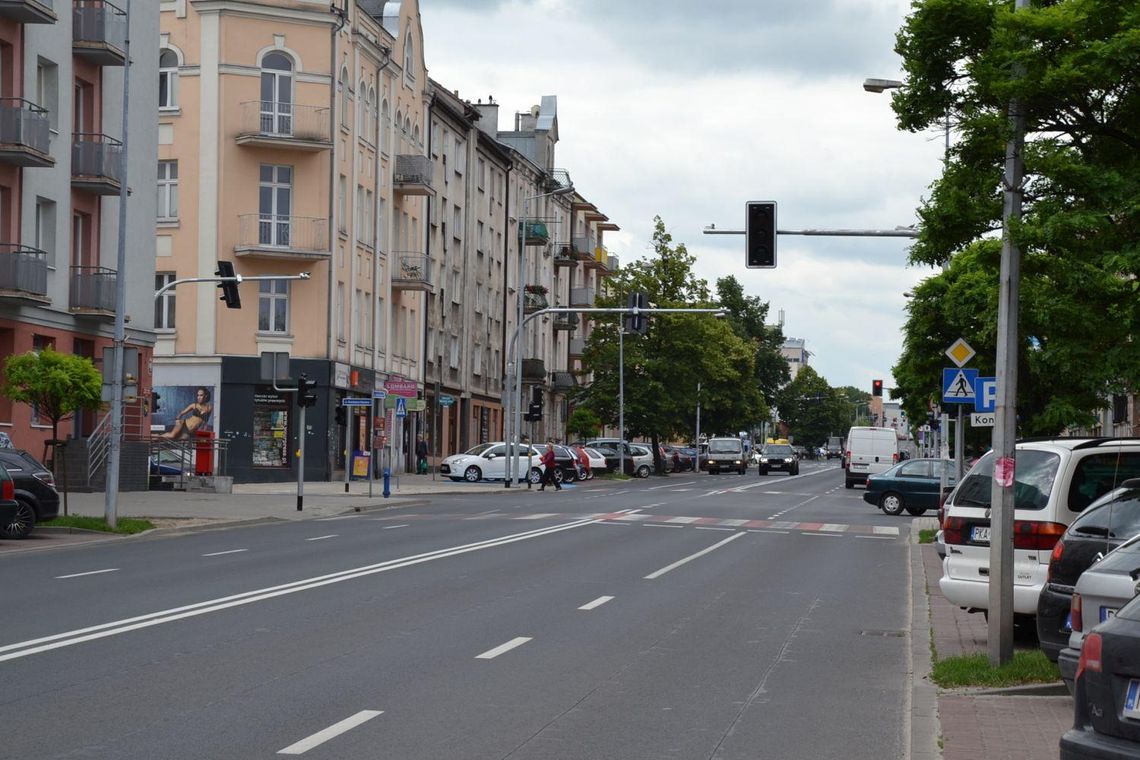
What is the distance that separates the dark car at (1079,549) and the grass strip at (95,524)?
741 inches

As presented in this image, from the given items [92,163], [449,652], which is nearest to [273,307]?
[92,163]

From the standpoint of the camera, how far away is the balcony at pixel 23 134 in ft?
116

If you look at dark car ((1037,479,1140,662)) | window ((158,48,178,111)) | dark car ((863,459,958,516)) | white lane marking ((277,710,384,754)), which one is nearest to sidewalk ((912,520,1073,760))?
dark car ((1037,479,1140,662))

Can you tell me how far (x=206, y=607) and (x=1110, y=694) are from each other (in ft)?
34.9

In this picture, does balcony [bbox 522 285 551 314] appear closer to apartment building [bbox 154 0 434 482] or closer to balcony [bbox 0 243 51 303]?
apartment building [bbox 154 0 434 482]

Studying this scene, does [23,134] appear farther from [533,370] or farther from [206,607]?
[533,370]

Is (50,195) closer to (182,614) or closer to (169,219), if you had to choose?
(169,219)

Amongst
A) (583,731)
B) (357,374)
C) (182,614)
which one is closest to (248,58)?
(357,374)

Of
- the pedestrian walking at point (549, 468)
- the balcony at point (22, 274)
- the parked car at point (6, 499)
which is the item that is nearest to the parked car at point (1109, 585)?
the parked car at point (6, 499)

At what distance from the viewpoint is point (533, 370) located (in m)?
85.1

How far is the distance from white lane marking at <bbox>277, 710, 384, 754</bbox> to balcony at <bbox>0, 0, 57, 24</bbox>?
29.2 metres

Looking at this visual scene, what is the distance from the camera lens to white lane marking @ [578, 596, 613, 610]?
16.3 m

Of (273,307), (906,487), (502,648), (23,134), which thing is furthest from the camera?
(273,307)

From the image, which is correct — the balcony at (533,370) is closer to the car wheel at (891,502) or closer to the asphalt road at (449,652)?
the car wheel at (891,502)
